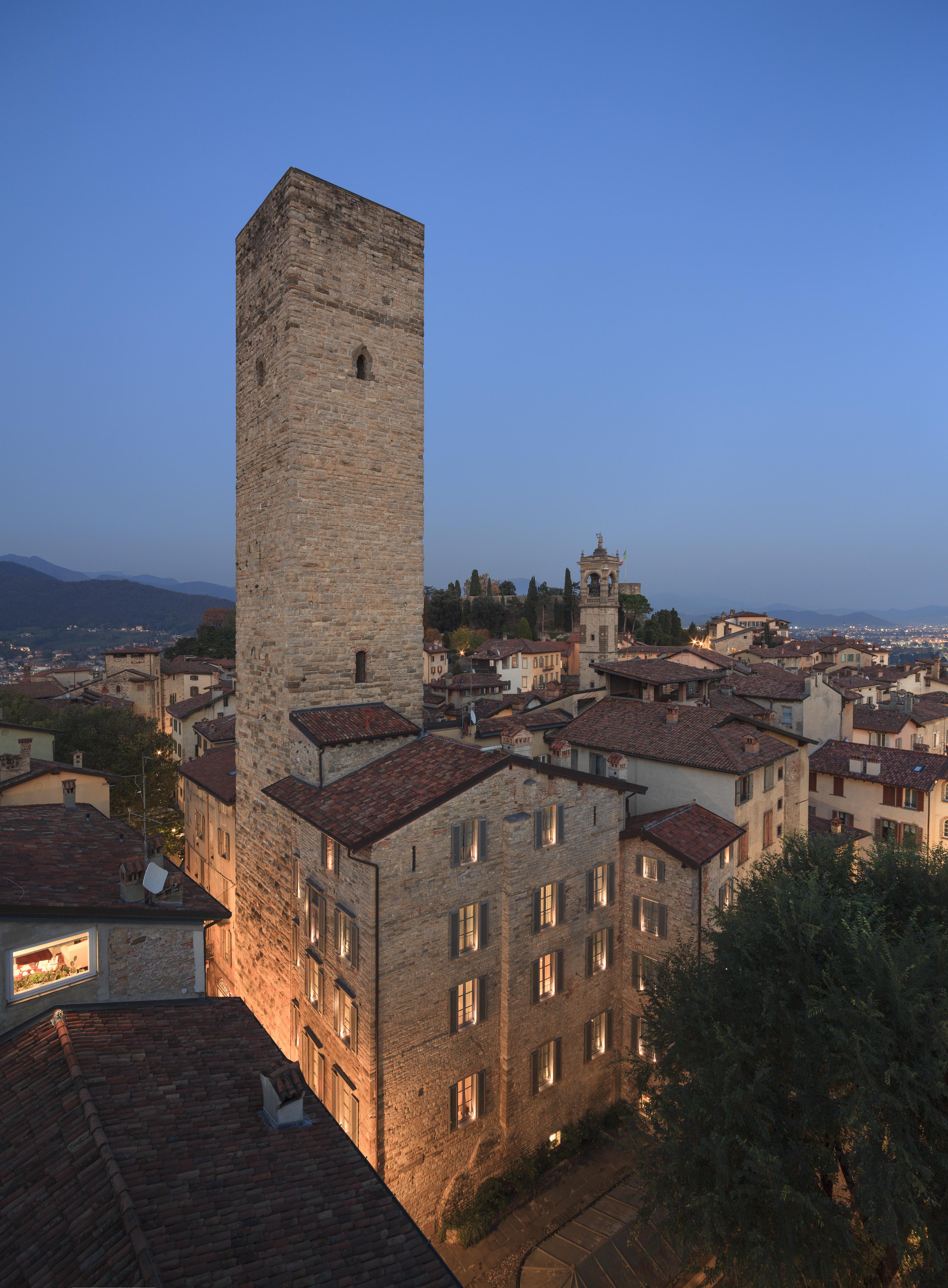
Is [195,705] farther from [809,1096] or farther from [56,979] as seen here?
[809,1096]

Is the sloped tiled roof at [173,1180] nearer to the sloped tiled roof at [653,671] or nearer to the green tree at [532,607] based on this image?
the sloped tiled roof at [653,671]

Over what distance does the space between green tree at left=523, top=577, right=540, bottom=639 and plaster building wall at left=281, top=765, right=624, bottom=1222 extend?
9031 centimetres

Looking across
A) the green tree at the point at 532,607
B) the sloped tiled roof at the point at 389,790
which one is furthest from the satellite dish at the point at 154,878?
the green tree at the point at 532,607

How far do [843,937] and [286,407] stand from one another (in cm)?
1885

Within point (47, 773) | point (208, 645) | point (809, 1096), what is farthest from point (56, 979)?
point (208, 645)

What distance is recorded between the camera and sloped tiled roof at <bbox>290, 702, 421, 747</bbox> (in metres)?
18.2

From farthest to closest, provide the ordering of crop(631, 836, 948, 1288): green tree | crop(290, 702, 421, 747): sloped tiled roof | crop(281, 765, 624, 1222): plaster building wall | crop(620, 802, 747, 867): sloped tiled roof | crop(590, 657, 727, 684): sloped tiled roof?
crop(590, 657, 727, 684): sloped tiled roof
crop(620, 802, 747, 867): sloped tiled roof
crop(290, 702, 421, 747): sloped tiled roof
crop(281, 765, 624, 1222): plaster building wall
crop(631, 836, 948, 1288): green tree

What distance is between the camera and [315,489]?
19078mm

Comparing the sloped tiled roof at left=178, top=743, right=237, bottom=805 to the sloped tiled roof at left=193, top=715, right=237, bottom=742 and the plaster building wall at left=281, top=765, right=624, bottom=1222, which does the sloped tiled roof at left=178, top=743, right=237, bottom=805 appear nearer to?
the sloped tiled roof at left=193, top=715, right=237, bottom=742

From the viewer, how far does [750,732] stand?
2341 cm

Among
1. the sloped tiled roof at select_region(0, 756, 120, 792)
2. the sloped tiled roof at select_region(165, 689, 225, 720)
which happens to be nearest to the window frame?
the sloped tiled roof at select_region(0, 756, 120, 792)

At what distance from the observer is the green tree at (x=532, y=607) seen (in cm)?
11081

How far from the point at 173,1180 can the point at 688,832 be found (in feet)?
50.0

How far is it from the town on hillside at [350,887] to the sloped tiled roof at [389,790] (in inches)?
4.4
